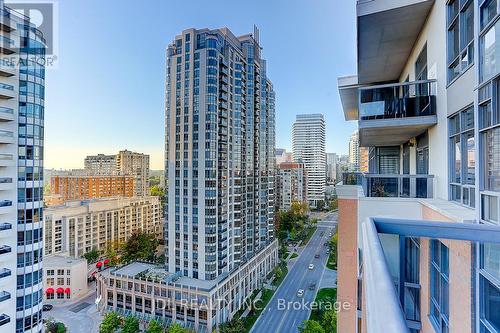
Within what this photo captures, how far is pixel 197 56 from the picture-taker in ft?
60.5

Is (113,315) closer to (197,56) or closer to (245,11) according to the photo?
(197,56)

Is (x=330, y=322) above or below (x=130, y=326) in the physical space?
above

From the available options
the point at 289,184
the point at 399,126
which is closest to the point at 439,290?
the point at 399,126

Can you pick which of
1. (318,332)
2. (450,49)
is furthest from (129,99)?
(450,49)

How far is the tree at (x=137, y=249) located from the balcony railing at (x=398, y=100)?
27.8 metres

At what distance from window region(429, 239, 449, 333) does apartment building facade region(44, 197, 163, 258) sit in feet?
95.5

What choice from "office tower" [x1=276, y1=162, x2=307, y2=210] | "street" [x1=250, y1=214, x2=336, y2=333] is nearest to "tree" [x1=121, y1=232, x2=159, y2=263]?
"street" [x1=250, y1=214, x2=336, y2=333]

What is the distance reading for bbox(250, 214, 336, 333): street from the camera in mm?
17375

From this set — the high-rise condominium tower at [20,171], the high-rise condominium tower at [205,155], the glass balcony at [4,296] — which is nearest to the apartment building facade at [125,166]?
the high-rise condominium tower at [205,155]

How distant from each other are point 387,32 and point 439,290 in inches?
163

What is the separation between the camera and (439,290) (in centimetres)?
247

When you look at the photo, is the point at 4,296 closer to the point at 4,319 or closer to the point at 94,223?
the point at 4,319

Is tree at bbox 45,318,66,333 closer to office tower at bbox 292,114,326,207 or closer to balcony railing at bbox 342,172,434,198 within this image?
balcony railing at bbox 342,172,434,198

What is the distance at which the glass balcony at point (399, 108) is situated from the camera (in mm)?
4078
